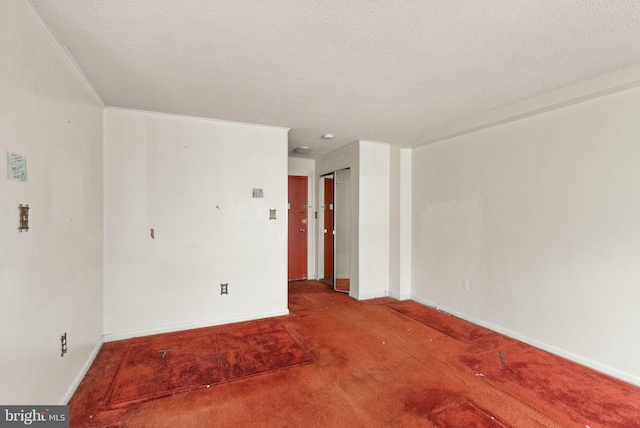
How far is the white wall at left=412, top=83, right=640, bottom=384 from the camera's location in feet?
7.80

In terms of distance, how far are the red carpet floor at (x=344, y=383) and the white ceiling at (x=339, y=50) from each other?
8.18ft

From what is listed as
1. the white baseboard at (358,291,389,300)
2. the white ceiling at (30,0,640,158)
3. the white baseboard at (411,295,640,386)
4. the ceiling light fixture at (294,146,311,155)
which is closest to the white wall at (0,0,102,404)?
the white ceiling at (30,0,640,158)

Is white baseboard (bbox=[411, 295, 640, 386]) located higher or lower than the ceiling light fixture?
lower

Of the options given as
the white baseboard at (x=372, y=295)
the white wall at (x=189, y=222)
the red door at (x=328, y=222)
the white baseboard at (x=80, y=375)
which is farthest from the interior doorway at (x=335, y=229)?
the white baseboard at (x=80, y=375)

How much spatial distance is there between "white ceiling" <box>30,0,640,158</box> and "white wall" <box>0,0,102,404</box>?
26cm

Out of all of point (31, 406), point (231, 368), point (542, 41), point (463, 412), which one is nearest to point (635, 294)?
point (463, 412)

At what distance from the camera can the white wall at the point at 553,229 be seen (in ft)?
7.80

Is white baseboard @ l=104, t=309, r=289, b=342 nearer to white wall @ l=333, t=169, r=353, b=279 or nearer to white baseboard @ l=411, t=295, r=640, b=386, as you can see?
white wall @ l=333, t=169, r=353, b=279

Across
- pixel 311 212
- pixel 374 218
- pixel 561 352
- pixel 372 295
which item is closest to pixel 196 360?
pixel 372 295

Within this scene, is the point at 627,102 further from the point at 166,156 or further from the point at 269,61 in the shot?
the point at 166,156

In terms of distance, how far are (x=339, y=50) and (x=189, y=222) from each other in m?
2.54

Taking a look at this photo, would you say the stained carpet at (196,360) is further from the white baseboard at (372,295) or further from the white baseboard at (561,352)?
the white baseboard at (561,352)

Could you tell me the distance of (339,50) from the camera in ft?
6.54

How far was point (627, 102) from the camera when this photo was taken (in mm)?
2346
